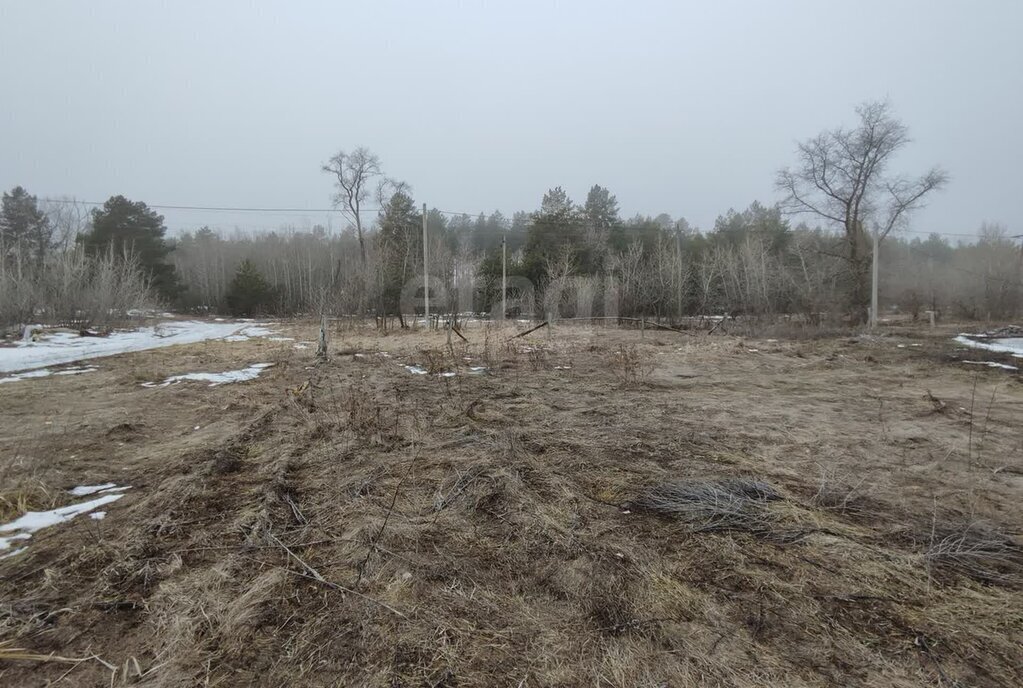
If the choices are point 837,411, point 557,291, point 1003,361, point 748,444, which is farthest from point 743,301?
point 748,444

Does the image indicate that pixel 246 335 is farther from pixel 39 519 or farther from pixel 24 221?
pixel 24 221

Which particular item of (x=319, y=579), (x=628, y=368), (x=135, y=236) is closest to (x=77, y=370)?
(x=319, y=579)

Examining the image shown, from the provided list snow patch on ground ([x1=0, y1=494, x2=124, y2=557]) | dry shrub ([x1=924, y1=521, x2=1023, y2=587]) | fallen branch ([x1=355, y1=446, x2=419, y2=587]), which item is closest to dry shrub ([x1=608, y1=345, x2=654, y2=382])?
fallen branch ([x1=355, y1=446, x2=419, y2=587])

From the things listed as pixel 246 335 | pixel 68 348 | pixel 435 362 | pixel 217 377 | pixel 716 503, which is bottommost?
pixel 716 503

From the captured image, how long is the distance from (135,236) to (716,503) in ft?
155

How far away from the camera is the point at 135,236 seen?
37.8 m

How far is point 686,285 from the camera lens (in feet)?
107

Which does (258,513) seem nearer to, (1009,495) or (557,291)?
(1009,495)

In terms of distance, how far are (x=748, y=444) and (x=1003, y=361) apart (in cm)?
1149

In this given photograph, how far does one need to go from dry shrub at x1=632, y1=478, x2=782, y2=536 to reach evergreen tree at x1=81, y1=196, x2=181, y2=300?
143 feet

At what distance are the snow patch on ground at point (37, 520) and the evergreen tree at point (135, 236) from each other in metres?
41.0

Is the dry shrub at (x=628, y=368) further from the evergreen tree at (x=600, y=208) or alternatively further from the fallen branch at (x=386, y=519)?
the evergreen tree at (x=600, y=208)

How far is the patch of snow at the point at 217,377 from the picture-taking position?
8.72m

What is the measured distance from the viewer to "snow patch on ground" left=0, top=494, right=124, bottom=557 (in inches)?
121
